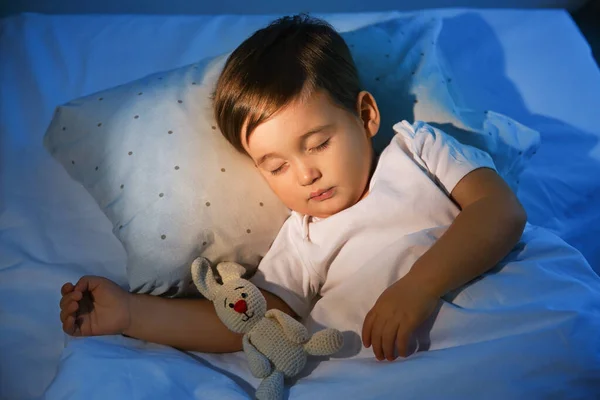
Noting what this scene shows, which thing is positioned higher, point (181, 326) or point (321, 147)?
point (321, 147)

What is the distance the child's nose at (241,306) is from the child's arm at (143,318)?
89 mm

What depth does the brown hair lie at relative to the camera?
97 centimetres

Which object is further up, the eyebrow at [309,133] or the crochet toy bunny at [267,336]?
the eyebrow at [309,133]

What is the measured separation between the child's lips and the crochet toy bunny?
187 mm

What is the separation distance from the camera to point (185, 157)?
3.43 feet

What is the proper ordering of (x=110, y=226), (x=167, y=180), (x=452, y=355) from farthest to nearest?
(x=110, y=226), (x=167, y=180), (x=452, y=355)

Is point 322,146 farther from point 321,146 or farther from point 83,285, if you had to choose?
point 83,285

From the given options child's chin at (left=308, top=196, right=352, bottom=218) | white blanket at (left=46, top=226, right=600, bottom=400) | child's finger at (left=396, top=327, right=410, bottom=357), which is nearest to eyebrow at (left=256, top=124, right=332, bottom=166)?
child's chin at (left=308, top=196, right=352, bottom=218)

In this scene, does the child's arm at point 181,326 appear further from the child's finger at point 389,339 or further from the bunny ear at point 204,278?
the child's finger at point 389,339

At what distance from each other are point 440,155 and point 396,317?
317 millimetres

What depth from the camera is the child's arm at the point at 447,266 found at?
2.82ft

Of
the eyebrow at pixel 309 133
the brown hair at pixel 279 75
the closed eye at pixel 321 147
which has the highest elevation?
the brown hair at pixel 279 75

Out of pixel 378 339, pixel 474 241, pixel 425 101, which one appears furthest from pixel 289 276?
pixel 425 101

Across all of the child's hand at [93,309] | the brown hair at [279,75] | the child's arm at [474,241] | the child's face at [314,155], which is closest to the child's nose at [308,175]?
the child's face at [314,155]
